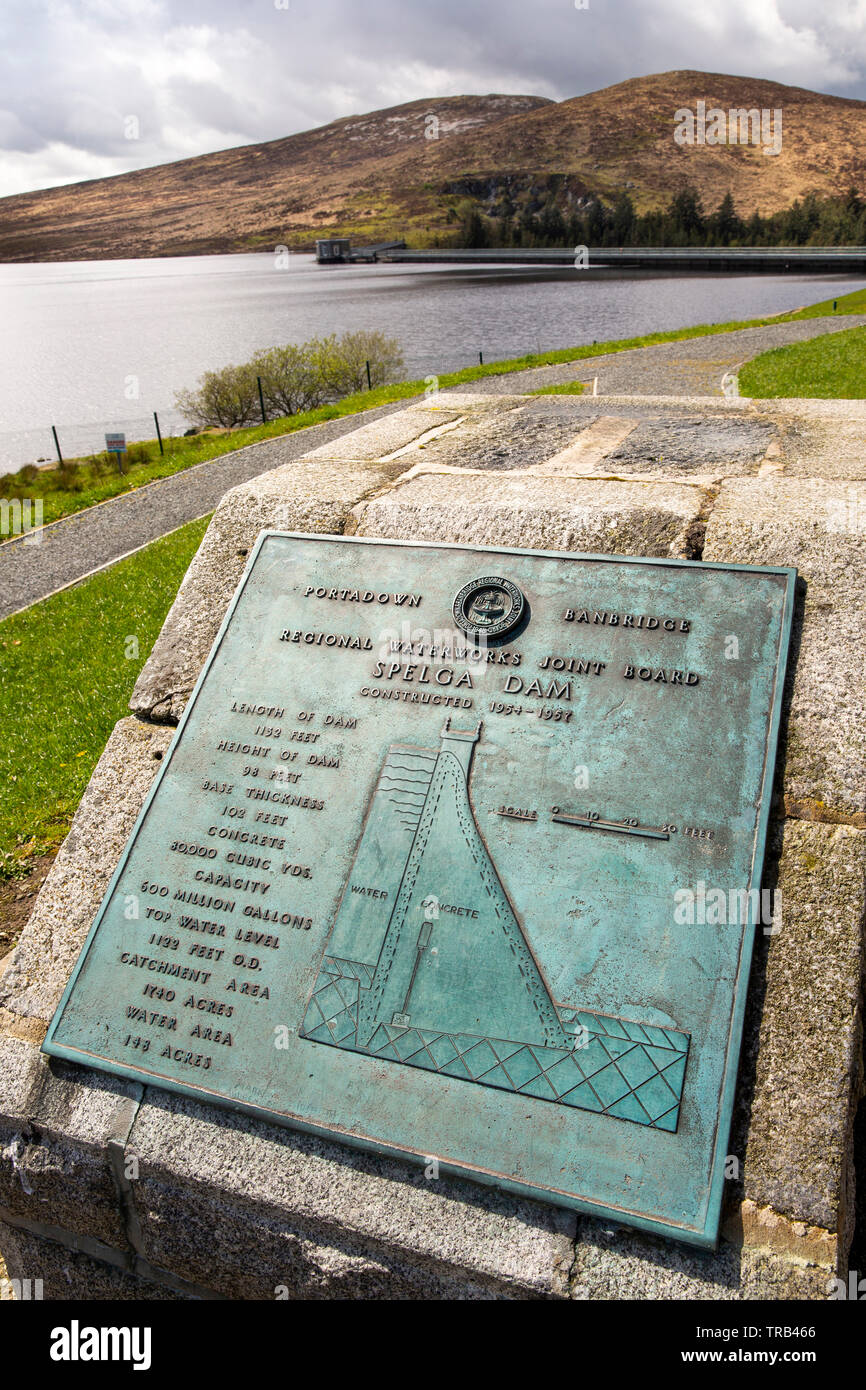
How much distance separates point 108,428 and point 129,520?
41.7ft

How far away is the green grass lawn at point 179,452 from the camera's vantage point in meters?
16.3

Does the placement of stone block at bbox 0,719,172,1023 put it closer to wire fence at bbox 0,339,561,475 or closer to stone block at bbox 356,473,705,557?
stone block at bbox 356,473,705,557

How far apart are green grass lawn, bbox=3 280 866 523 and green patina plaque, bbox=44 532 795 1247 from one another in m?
14.0

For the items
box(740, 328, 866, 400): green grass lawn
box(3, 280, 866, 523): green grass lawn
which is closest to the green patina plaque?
box(740, 328, 866, 400): green grass lawn

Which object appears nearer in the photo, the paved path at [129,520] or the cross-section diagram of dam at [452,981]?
the cross-section diagram of dam at [452,981]

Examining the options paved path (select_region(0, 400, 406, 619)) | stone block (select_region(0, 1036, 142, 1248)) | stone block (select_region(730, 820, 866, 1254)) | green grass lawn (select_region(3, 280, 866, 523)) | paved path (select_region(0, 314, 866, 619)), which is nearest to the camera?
stone block (select_region(730, 820, 866, 1254))

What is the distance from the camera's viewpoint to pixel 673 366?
1630 centimetres

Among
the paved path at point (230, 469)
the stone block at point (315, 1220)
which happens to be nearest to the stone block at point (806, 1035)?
the stone block at point (315, 1220)

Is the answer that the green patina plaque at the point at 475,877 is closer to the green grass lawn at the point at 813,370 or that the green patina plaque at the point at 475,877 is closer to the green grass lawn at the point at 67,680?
the green grass lawn at the point at 67,680

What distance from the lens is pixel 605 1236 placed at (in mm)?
1818

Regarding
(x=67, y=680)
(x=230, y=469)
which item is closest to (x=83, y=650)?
(x=67, y=680)

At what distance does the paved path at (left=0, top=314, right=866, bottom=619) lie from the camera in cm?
1182

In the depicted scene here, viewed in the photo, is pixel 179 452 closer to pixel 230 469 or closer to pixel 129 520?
pixel 230 469
